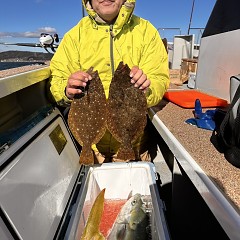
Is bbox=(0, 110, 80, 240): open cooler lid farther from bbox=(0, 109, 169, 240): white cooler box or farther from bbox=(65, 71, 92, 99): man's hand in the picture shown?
bbox=(65, 71, 92, 99): man's hand

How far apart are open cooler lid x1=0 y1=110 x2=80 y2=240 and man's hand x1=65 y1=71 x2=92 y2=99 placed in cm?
45

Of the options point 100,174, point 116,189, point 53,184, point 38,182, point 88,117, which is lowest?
point 116,189

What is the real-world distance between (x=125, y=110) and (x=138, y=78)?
33 centimetres

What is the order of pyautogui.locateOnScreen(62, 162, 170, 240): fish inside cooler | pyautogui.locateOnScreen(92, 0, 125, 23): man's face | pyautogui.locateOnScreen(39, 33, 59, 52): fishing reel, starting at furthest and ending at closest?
pyautogui.locateOnScreen(39, 33, 59, 52): fishing reel
pyautogui.locateOnScreen(92, 0, 125, 23): man's face
pyautogui.locateOnScreen(62, 162, 170, 240): fish inside cooler

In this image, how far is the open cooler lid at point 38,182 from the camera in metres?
1.33

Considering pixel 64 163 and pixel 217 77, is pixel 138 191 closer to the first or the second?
pixel 64 163

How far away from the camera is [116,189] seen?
2.38 m

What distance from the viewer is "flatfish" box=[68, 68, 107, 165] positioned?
74.8 inches

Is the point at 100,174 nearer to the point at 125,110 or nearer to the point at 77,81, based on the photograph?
the point at 125,110

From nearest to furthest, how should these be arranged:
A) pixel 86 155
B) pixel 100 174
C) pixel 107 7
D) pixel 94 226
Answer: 1. pixel 94 226
2. pixel 86 155
3. pixel 107 7
4. pixel 100 174

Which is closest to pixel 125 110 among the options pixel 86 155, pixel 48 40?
pixel 86 155

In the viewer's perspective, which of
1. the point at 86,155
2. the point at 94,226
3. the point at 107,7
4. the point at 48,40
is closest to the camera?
the point at 94,226

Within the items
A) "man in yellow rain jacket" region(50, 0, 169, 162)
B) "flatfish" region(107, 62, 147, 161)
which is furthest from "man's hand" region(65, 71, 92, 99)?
"man in yellow rain jacket" region(50, 0, 169, 162)

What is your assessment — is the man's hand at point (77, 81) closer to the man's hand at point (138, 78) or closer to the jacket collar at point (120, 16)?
the man's hand at point (138, 78)
